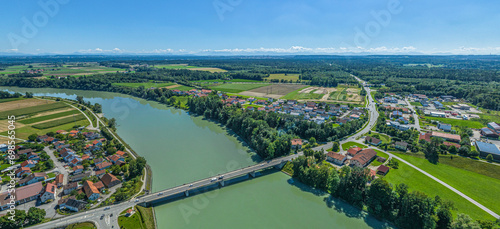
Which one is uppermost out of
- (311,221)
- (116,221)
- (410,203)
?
(410,203)

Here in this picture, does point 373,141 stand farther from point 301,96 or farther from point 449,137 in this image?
point 301,96

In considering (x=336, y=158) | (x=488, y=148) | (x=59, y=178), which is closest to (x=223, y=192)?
(x=336, y=158)

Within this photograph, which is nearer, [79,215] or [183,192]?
[79,215]

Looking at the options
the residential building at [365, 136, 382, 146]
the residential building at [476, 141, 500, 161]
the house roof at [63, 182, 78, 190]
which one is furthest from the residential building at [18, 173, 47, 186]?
the residential building at [476, 141, 500, 161]

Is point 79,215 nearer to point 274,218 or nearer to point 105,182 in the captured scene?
point 105,182

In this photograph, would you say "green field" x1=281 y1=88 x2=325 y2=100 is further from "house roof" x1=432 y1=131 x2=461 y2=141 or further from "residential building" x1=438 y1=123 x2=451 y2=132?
"house roof" x1=432 y1=131 x2=461 y2=141

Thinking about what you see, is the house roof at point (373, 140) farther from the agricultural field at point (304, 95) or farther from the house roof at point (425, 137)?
the agricultural field at point (304, 95)

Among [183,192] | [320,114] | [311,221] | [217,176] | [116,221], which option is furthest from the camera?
[320,114]

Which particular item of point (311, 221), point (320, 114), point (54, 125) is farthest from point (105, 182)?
point (320, 114)
